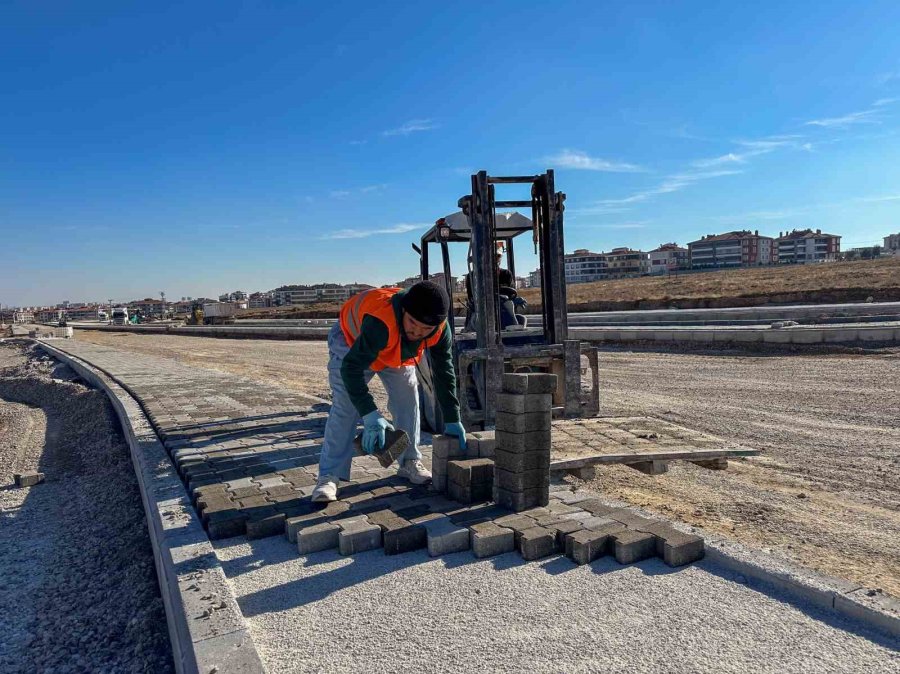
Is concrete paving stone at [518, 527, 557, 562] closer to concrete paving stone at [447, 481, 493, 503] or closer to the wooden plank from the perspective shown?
concrete paving stone at [447, 481, 493, 503]

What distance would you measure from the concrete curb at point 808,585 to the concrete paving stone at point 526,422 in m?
1.15

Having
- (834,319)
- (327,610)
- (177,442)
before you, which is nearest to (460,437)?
(327,610)

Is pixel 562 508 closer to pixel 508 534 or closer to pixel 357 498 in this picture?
pixel 508 534

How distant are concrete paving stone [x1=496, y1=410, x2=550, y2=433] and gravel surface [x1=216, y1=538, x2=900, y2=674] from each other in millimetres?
838

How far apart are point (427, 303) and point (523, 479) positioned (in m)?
1.29

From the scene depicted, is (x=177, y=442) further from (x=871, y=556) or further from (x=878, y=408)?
(x=878, y=408)

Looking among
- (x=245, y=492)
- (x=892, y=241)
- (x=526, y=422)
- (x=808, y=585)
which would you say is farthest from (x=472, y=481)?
(x=892, y=241)

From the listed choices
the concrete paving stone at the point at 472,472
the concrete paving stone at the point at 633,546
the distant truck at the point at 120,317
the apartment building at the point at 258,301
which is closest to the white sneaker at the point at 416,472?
the concrete paving stone at the point at 472,472

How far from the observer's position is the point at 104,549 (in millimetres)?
4902

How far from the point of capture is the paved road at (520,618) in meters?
2.54

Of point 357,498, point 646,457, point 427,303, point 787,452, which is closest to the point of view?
point 427,303

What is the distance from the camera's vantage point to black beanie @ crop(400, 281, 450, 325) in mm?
3877

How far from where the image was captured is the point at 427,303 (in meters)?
3.88

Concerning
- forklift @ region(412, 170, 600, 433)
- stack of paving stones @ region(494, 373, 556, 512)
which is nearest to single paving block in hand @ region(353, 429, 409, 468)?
stack of paving stones @ region(494, 373, 556, 512)
